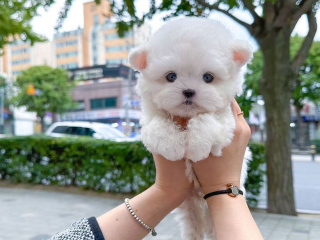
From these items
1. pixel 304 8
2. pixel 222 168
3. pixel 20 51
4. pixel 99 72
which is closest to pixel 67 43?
pixel 20 51

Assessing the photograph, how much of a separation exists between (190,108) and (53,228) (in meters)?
4.28

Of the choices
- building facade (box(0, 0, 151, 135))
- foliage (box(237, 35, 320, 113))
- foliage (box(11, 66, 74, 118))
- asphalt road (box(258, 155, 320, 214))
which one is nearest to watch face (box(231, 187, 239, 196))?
asphalt road (box(258, 155, 320, 214))

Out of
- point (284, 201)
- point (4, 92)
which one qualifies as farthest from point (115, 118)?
point (284, 201)

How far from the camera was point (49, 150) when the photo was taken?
7.89m

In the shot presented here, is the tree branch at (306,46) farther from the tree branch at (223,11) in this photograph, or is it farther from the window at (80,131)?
the window at (80,131)

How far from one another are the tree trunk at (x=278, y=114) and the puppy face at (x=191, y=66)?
4.31 meters

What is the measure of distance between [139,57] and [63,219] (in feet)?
15.3

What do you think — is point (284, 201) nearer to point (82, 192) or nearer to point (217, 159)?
point (82, 192)

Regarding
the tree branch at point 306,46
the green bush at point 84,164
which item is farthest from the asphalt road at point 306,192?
the tree branch at point 306,46

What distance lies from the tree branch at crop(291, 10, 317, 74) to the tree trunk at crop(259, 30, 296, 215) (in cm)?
13

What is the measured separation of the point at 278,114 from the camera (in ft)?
17.9

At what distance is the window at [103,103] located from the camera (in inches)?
1568

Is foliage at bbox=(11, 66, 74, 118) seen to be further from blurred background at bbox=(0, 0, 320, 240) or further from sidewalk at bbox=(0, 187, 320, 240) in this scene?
sidewalk at bbox=(0, 187, 320, 240)

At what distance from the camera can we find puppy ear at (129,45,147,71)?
1.42 metres
